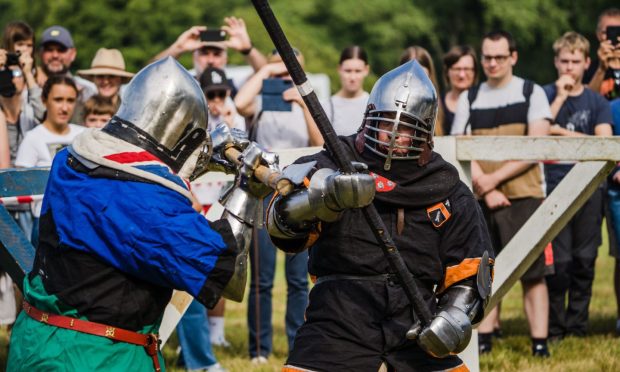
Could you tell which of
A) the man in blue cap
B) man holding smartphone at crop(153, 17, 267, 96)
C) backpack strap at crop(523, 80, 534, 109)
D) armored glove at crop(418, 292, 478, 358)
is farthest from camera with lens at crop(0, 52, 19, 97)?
armored glove at crop(418, 292, 478, 358)

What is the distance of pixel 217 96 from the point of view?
25.7ft

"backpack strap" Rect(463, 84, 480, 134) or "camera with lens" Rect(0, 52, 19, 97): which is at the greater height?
"camera with lens" Rect(0, 52, 19, 97)

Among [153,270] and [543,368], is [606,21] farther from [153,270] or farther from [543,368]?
[153,270]

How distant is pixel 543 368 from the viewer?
6832 millimetres

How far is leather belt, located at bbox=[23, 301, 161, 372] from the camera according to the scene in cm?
382

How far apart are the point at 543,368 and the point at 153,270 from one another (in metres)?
3.79

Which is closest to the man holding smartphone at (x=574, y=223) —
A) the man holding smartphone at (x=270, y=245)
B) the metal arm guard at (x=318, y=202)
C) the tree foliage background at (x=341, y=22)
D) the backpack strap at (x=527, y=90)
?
the backpack strap at (x=527, y=90)

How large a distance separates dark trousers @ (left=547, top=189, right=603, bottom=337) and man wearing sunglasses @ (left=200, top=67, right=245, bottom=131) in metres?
2.52

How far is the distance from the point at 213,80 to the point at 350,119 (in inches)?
40.5

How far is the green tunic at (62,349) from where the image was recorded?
3.80 m

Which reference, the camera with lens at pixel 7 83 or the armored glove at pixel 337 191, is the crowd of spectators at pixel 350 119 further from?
the armored glove at pixel 337 191

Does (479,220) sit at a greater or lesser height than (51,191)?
lesser

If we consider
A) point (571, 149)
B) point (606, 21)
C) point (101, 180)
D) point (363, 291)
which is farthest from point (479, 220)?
point (606, 21)

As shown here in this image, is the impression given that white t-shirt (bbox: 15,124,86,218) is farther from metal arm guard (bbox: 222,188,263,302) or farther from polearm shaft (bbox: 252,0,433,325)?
polearm shaft (bbox: 252,0,433,325)
